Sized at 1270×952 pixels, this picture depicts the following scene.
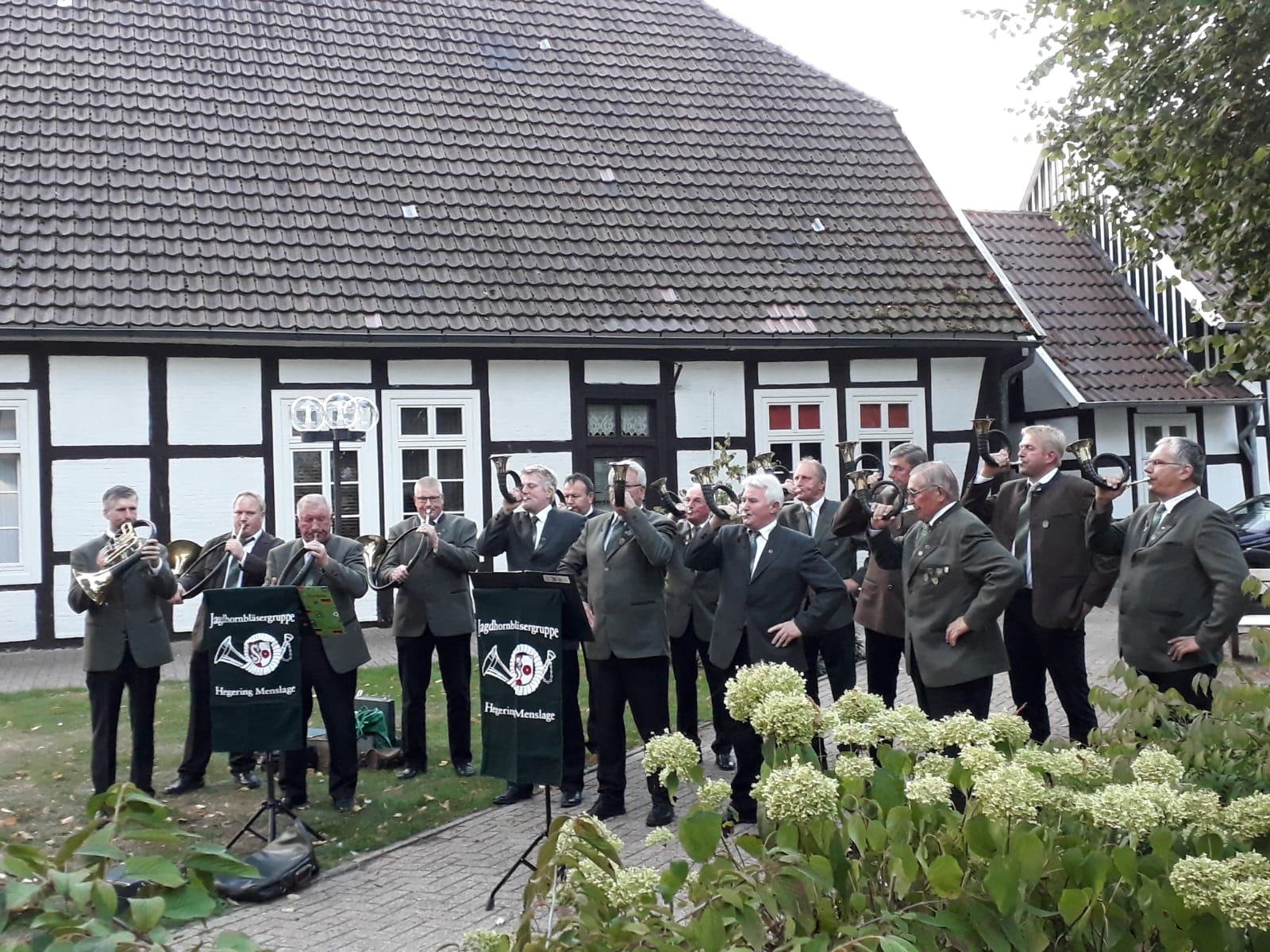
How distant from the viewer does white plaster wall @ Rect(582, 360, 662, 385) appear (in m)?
15.7

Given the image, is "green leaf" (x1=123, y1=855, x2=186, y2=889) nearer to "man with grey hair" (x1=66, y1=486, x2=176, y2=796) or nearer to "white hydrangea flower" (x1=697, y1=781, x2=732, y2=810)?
"white hydrangea flower" (x1=697, y1=781, x2=732, y2=810)

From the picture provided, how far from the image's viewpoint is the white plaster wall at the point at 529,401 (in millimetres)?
15328

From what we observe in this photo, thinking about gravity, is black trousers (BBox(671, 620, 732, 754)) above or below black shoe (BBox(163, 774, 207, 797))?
above

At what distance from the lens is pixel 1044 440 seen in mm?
7133

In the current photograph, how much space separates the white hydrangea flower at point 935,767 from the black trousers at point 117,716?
5720 mm

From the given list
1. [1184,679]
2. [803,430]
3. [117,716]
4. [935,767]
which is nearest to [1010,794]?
[935,767]

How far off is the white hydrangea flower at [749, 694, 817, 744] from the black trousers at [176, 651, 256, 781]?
5.83 m

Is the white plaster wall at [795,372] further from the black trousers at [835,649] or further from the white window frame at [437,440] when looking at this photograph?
the black trousers at [835,649]

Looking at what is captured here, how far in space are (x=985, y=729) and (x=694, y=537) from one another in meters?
4.31

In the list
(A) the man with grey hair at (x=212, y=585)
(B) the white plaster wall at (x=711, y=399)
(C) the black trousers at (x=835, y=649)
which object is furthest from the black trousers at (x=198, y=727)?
(B) the white plaster wall at (x=711, y=399)

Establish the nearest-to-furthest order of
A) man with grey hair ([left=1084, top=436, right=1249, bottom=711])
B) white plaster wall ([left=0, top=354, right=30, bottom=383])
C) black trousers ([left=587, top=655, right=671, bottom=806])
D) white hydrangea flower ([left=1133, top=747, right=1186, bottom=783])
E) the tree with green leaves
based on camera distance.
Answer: white hydrangea flower ([left=1133, top=747, right=1186, bottom=783]) → man with grey hair ([left=1084, top=436, right=1249, bottom=711]) → black trousers ([left=587, top=655, right=671, bottom=806]) → the tree with green leaves → white plaster wall ([left=0, top=354, right=30, bottom=383])

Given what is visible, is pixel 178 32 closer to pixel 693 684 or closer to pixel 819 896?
pixel 693 684

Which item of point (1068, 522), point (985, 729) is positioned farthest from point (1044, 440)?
point (985, 729)

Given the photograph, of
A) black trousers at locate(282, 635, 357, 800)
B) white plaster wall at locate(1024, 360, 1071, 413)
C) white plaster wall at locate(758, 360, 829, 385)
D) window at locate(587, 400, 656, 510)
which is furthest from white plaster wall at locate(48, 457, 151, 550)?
white plaster wall at locate(1024, 360, 1071, 413)
